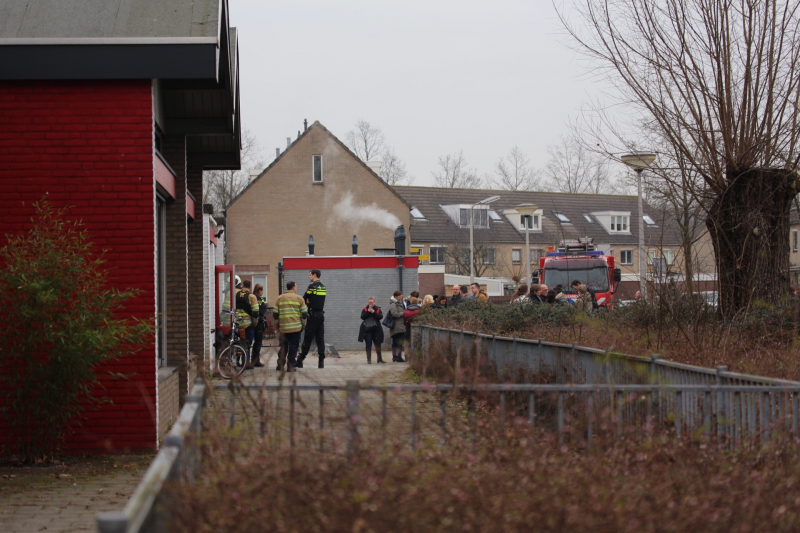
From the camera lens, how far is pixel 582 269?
2708cm

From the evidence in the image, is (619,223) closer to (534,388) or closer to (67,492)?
(67,492)

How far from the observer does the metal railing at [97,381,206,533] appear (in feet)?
8.64

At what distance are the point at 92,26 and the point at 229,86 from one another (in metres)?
2.76

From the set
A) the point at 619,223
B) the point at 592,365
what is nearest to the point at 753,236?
the point at 592,365

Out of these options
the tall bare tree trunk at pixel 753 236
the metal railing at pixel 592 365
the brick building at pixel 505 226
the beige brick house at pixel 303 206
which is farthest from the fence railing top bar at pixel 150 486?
the brick building at pixel 505 226

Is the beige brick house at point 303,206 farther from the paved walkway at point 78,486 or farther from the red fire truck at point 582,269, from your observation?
the paved walkway at point 78,486

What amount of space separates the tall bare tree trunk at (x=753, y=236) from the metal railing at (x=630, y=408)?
6.29 metres

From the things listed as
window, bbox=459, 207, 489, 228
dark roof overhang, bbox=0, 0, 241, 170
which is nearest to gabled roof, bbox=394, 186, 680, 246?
window, bbox=459, 207, 489, 228

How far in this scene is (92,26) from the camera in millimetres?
8188

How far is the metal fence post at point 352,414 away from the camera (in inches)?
160

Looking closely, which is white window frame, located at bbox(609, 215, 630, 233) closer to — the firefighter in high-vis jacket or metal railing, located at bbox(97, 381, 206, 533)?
the firefighter in high-vis jacket

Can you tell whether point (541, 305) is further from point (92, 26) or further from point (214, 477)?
point (214, 477)

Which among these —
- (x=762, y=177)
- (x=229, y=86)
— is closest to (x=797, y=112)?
(x=762, y=177)

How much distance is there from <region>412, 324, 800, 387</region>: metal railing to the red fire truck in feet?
46.8
